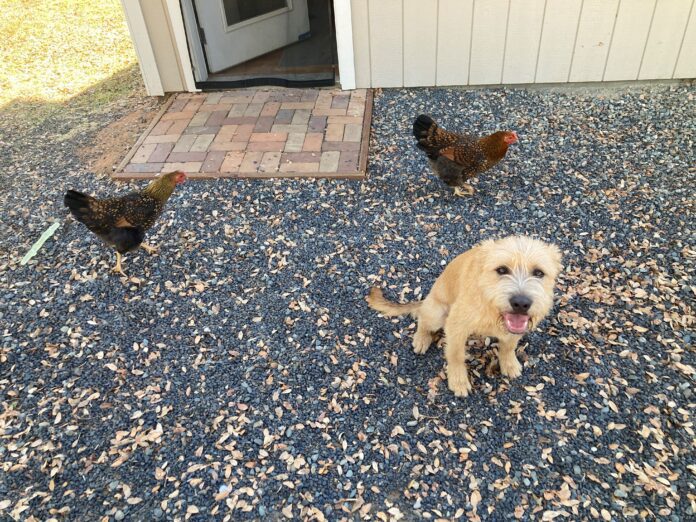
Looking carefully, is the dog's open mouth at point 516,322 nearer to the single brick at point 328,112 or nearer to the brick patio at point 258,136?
the brick patio at point 258,136

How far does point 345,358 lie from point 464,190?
2212 millimetres

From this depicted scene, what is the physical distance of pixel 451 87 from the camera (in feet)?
20.2

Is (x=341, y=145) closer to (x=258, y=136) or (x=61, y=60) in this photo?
(x=258, y=136)

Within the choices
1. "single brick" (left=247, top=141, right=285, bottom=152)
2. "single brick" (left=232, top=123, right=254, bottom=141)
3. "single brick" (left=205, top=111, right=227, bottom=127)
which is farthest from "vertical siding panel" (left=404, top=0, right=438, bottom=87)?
"single brick" (left=205, top=111, right=227, bottom=127)

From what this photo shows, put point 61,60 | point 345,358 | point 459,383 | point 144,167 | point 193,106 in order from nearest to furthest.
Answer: point 459,383, point 345,358, point 144,167, point 193,106, point 61,60

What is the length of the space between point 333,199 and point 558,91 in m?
3.47

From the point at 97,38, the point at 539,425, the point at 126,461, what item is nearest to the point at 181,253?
the point at 126,461

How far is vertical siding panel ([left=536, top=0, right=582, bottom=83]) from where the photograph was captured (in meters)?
5.45

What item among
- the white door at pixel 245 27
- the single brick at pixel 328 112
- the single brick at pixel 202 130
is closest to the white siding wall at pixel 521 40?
the single brick at pixel 328 112

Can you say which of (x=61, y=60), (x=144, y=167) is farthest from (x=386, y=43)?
(x=61, y=60)

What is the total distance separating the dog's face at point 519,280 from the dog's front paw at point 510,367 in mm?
707

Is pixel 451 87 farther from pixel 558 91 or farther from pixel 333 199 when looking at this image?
pixel 333 199

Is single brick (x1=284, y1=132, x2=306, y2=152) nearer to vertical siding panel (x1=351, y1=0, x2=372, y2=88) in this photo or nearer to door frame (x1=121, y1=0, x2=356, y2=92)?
door frame (x1=121, y1=0, x2=356, y2=92)

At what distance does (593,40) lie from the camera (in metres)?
5.64
